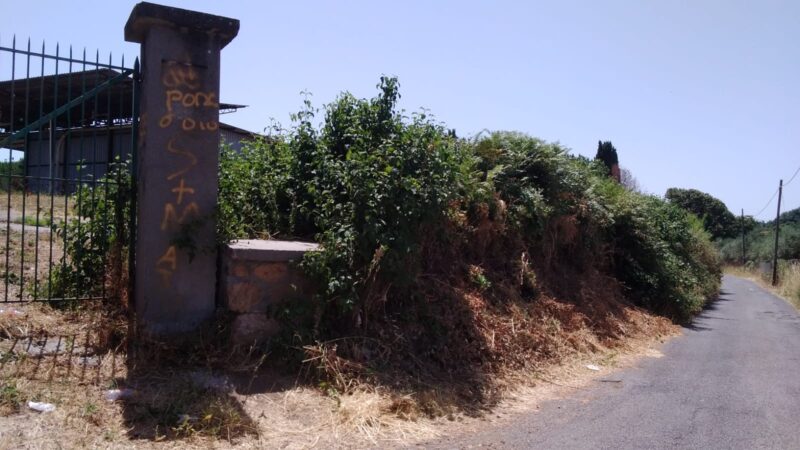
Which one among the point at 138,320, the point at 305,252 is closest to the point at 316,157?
the point at 305,252

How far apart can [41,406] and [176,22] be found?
344cm

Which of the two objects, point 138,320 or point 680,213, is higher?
point 680,213

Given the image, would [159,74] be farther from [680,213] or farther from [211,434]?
[680,213]

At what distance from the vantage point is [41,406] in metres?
4.73

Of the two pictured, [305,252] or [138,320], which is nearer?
[138,320]

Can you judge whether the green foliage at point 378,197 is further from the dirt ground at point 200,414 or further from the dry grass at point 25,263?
the dry grass at point 25,263

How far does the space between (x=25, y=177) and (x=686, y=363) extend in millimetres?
8956

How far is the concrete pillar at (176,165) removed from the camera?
5.91m

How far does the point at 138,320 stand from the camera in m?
5.87

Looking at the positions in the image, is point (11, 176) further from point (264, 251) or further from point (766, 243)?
point (766, 243)

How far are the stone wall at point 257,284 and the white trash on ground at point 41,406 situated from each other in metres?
1.67

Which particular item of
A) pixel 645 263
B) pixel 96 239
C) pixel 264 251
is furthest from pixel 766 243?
pixel 96 239

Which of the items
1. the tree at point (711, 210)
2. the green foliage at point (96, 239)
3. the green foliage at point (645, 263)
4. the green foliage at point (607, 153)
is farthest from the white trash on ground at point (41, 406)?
the tree at point (711, 210)

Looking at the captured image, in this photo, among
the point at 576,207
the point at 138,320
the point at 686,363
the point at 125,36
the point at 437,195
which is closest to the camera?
the point at 138,320
